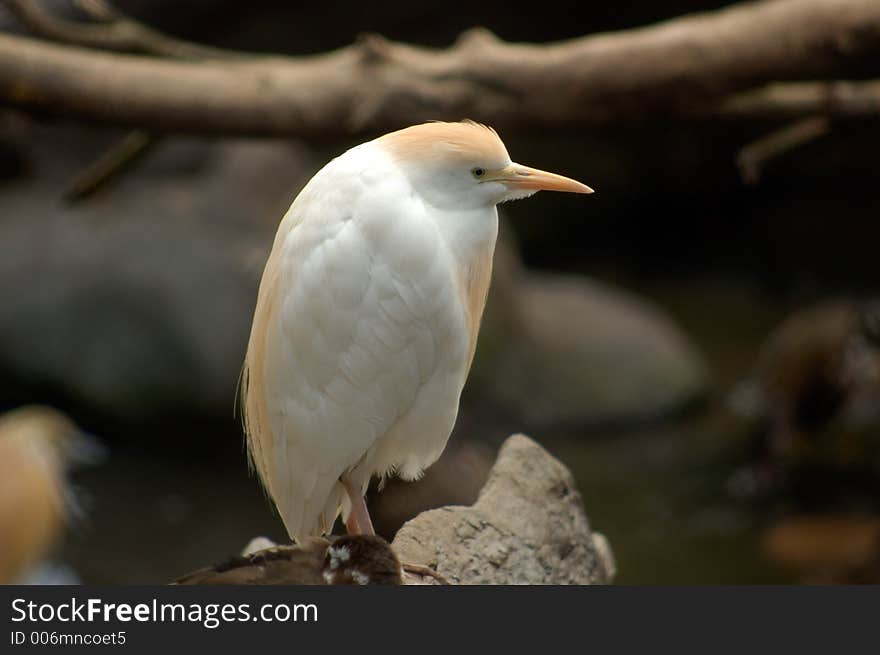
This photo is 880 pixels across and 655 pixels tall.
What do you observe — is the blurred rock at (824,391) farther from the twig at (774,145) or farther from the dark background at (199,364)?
the twig at (774,145)

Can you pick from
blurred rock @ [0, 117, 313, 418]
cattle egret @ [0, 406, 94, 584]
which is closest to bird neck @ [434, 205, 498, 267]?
cattle egret @ [0, 406, 94, 584]

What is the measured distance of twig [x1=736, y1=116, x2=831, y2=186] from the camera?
107 inches

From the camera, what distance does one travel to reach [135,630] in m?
1.53

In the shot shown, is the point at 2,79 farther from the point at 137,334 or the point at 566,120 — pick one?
the point at 137,334

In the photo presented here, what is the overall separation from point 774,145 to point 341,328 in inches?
57.8

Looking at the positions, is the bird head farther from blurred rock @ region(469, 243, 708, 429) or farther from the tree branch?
blurred rock @ region(469, 243, 708, 429)

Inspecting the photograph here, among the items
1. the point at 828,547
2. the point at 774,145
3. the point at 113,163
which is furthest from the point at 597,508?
the point at 113,163

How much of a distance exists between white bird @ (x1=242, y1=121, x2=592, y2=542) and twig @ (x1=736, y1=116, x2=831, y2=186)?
1.08 metres

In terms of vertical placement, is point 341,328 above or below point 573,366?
below

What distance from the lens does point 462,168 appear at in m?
1.71

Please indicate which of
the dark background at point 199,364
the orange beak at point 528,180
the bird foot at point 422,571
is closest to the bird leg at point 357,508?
the bird foot at point 422,571

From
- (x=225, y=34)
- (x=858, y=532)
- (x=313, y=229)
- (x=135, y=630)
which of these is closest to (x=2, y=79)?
(x=313, y=229)

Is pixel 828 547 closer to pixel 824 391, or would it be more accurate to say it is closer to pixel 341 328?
pixel 824 391

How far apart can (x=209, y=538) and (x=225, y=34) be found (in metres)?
3.42
